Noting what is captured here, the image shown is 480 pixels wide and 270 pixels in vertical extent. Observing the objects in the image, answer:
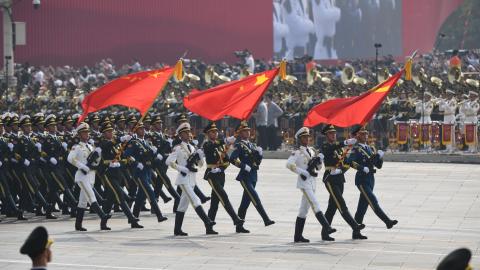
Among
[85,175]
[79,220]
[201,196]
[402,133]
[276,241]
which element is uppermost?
[85,175]

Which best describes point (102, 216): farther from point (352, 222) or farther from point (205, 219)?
point (352, 222)

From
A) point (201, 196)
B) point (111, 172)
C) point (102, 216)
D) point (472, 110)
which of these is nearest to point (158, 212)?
point (201, 196)

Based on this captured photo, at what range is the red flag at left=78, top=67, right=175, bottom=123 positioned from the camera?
72.1 feet

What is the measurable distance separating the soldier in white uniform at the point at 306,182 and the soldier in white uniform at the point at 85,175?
339 centimetres

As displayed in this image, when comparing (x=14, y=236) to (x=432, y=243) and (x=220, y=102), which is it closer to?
(x=220, y=102)

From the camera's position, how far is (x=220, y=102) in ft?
69.5

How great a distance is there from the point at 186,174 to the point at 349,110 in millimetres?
2678

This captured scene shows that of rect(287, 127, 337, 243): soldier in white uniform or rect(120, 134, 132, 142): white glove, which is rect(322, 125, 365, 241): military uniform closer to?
rect(287, 127, 337, 243): soldier in white uniform

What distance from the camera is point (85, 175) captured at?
69.5 feet

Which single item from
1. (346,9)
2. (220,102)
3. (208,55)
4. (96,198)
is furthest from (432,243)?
(208,55)

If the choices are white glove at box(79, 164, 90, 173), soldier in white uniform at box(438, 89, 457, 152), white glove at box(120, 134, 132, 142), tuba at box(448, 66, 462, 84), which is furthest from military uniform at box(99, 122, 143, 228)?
tuba at box(448, 66, 462, 84)

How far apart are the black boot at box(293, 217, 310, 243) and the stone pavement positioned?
0.15 meters

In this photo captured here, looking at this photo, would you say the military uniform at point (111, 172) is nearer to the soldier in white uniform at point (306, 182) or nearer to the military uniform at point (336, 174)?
the soldier in white uniform at point (306, 182)

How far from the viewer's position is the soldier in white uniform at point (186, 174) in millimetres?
20234
